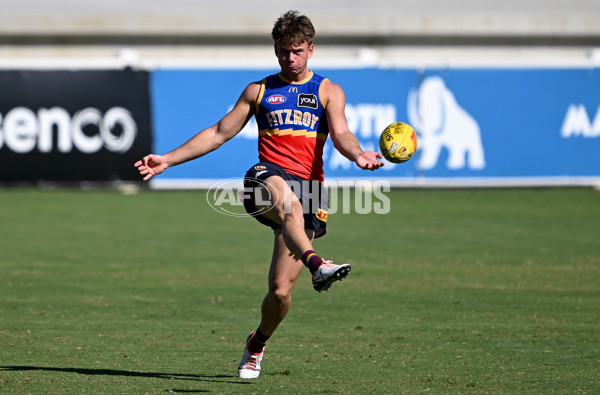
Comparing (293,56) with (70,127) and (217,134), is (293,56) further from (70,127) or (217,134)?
(70,127)

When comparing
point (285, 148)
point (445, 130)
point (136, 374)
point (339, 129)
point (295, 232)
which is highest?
point (339, 129)

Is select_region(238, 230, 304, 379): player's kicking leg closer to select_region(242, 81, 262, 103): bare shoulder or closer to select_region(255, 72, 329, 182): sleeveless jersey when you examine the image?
select_region(255, 72, 329, 182): sleeveless jersey

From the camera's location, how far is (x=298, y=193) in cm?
709

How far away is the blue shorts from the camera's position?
277 inches

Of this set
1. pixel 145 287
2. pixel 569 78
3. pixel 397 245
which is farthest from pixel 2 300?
pixel 569 78

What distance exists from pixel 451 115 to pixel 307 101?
56.8ft

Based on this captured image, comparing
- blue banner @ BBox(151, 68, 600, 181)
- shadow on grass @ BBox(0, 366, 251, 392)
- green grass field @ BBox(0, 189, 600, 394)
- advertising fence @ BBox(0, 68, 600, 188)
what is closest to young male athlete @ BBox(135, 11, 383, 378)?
shadow on grass @ BBox(0, 366, 251, 392)

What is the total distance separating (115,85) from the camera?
24250 mm

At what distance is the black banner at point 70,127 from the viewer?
2378 cm

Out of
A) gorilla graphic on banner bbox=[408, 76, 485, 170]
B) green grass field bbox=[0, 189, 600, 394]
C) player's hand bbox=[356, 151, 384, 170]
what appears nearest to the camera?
player's hand bbox=[356, 151, 384, 170]

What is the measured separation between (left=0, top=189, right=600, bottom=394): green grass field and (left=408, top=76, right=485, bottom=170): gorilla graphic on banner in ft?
14.5

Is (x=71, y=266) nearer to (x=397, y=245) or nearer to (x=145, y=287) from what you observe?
(x=145, y=287)

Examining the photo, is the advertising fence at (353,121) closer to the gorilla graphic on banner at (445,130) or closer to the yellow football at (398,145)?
the gorilla graphic on banner at (445,130)

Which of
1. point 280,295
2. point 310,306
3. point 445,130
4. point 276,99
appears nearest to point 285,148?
point 276,99
